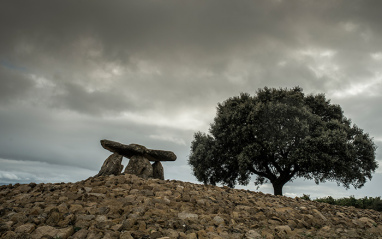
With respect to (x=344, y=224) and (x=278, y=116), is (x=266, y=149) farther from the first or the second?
(x=344, y=224)

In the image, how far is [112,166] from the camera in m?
14.2

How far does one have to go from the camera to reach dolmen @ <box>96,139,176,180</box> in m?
14.3

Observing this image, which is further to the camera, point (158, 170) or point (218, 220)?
point (158, 170)

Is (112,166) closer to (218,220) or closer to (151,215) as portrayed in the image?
(151,215)

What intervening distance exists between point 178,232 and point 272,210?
4.52m

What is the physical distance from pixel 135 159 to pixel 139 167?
0.72 meters

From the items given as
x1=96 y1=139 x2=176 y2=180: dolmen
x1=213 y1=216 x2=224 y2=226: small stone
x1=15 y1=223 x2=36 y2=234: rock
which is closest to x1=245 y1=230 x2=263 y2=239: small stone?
x1=213 y1=216 x2=224 y2=226: small stone

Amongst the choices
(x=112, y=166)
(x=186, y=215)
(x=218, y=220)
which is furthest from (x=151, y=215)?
(x=112, y=166)

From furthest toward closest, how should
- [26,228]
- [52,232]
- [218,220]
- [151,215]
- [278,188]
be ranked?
[278,188], [218,220], [151,215], [26,228], [52,232]

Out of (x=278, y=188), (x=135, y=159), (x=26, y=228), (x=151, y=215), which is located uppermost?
(x=135, y=159)

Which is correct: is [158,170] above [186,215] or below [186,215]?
above

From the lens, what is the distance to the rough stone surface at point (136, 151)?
15062mm

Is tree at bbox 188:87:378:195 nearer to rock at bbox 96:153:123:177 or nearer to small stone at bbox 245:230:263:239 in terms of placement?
rock at bbox 96:153:123:177

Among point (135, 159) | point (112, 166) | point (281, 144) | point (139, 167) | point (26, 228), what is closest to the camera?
point (26, 228)
